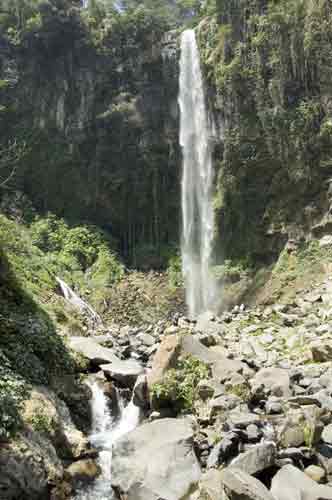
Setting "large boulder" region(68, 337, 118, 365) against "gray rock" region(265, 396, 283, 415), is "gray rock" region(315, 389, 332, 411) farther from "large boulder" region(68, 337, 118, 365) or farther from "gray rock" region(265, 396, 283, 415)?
"large boulder" region(68, 337, 118, 365)

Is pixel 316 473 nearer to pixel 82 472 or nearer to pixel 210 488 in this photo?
pixel 210 488

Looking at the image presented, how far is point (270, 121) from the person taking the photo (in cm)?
2289

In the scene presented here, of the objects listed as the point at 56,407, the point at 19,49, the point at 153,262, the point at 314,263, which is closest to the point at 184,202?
the point at 153,262

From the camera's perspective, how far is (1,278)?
961cm

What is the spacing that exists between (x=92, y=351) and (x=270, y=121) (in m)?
17.1

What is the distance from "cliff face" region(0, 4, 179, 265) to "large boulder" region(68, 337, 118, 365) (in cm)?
1665

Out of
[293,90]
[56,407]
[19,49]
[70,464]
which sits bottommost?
[70,464]

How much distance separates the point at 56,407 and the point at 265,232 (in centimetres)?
1761

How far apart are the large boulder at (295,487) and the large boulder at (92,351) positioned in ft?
19.4

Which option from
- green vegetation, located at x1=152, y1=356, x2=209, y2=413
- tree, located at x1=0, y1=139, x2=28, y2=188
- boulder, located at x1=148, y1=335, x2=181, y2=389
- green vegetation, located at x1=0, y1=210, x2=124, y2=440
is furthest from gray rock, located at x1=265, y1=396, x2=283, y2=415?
tree, located at x1=0, y1=139, x2=28, y2=188

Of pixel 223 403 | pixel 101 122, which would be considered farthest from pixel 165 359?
pixel 101 122

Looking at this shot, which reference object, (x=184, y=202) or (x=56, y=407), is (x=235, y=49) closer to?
(x=184, y=202)

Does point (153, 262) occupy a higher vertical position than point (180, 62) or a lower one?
lower

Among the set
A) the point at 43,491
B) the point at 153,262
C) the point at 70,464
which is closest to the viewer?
the point at 43,491
